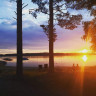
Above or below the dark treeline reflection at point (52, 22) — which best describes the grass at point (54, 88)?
below

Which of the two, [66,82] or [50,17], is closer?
[66,82]

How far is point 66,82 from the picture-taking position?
10.9 meters

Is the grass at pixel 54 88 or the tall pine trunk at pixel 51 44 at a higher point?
the tall pine trunk at pixel 51 44

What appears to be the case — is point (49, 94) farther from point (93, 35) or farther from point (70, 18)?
point (70, 18)

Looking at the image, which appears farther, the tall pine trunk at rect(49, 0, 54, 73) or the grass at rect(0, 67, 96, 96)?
the tall pine trunk at rect(49, 0, 54, 73)

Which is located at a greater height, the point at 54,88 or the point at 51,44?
the point at 51,44

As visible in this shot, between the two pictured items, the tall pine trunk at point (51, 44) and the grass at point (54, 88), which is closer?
the grass at point (54, 88)

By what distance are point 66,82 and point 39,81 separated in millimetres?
1915

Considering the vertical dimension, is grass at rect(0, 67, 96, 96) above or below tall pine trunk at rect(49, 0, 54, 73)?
below

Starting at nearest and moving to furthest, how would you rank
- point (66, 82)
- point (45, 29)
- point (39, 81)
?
point (66, 82), point (39, 81), point (45, 29)

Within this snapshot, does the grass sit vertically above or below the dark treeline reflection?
below

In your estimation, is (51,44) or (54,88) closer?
(54,88)

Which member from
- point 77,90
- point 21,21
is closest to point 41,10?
point 21,21

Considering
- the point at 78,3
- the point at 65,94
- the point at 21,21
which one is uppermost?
the point at 78,3
